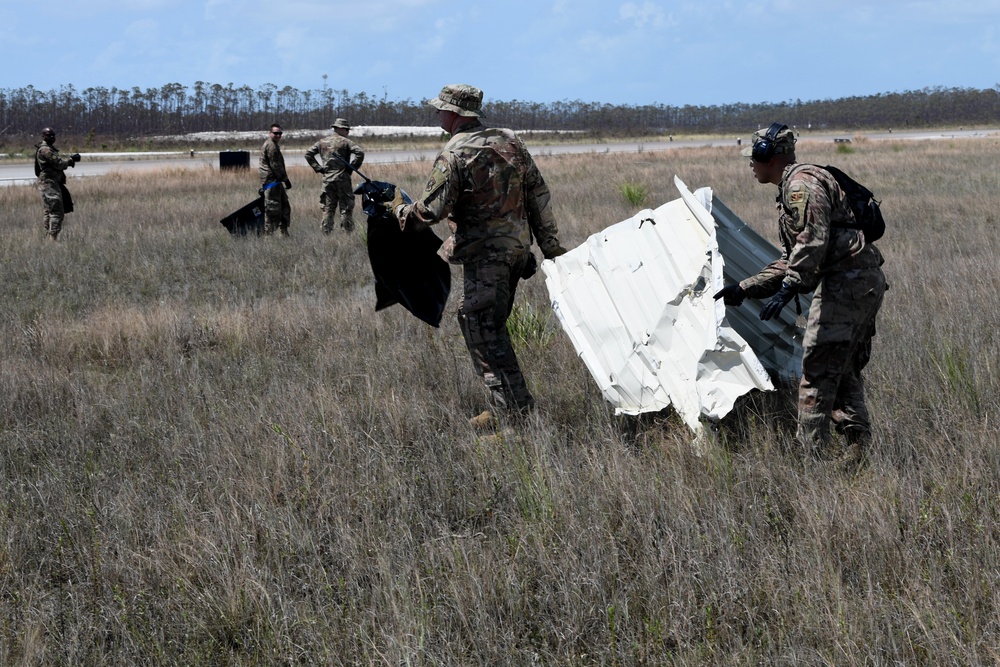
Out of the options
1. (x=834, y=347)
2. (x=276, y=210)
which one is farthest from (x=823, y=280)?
(x=276, y=210)

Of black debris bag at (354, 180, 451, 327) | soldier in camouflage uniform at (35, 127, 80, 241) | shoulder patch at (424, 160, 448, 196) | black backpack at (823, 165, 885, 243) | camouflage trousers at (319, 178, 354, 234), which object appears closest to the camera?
black backpack at (823, 165, 885, 243)

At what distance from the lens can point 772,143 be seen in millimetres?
3916

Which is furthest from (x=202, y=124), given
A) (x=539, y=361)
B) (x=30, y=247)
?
(x=539, y=361)

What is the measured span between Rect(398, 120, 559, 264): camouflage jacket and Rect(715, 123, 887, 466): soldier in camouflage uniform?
4.35 ft

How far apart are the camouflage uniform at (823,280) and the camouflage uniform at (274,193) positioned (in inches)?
397

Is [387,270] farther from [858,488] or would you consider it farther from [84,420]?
[858,488]

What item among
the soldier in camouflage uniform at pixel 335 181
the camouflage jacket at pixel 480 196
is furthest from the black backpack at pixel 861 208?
the soldier in camouflage uniform at pixel 335 181

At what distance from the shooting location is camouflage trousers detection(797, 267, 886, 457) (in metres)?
3.91

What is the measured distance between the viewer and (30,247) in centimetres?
1219

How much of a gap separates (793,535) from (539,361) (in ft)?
9.36

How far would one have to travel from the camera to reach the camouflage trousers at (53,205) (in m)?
12.9

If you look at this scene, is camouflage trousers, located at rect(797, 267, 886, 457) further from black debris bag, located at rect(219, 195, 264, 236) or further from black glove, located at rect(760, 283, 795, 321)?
black debris bag, located at rect(219, 195, 264, 236)

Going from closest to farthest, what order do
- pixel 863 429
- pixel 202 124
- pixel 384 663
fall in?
pixel 384 663 → pixel 863 429 → pixel 202 124

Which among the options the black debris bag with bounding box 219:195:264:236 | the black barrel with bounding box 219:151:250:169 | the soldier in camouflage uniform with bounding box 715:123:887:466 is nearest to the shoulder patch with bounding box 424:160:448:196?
the soldier in camouflage uniform with bounding box 715:123:887:466
